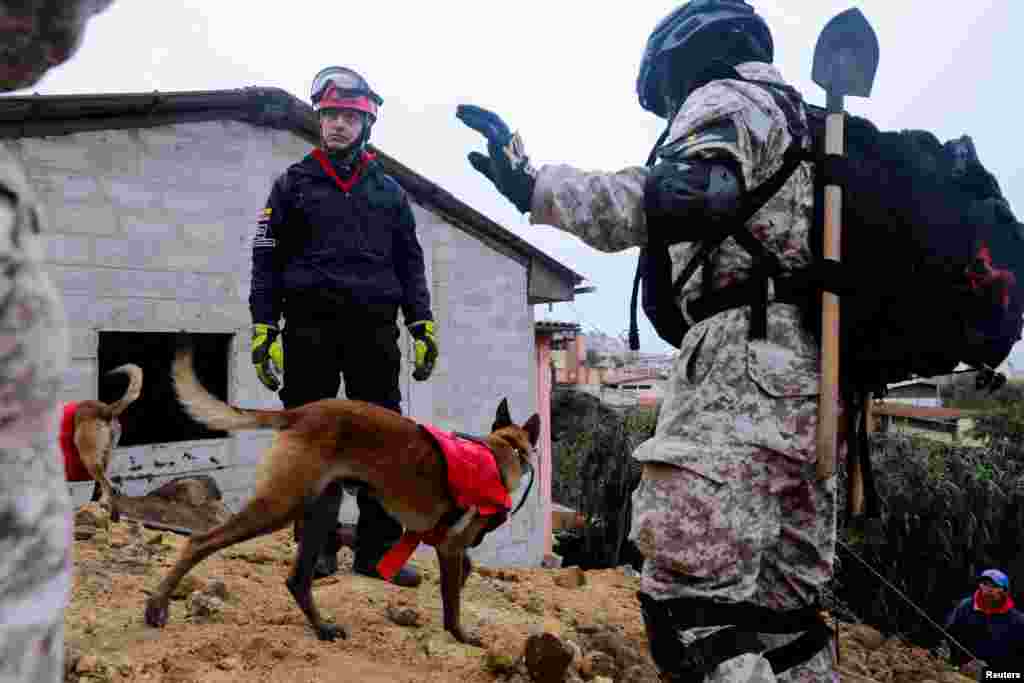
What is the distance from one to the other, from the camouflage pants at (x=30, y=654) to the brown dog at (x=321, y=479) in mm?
2272

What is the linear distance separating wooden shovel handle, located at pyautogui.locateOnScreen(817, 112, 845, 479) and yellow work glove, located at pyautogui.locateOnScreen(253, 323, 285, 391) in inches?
99.3

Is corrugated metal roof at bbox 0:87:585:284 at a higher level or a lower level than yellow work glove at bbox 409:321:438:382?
higher

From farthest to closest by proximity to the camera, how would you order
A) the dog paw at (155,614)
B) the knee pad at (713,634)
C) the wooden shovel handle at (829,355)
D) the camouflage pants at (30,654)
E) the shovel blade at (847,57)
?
the dog paw at (155,614), the shovel blade at (847,57), the wooden shovel handle at (829,355), the knee pad at (713,634), the camouflage pants at (30,654)

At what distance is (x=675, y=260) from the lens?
221 centimetres

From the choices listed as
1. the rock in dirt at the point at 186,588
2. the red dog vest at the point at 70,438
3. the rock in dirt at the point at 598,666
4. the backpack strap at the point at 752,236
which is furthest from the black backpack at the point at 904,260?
the red dog vest at the point at 70,438

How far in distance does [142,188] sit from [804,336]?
20.0ft

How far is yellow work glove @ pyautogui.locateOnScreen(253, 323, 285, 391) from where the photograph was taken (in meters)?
3.44

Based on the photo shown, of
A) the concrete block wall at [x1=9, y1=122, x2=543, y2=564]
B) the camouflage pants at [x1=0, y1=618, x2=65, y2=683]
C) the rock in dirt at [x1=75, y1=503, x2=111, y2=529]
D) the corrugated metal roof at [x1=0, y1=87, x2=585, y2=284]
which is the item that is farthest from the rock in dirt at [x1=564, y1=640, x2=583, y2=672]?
the corrugated metal roof at [x1=0, y1=87, x2=585, y2=284]

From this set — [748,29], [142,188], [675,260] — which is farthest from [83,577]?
[142,188]

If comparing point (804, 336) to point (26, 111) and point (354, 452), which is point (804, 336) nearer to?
point (354, 452)

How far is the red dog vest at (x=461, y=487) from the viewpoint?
3.17 meters

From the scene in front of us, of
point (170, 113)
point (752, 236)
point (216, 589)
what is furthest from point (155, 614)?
point (170, 113)

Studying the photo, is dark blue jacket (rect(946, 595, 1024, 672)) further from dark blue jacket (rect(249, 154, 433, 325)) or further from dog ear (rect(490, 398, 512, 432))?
dark blue jacket (rect(249, 154, 433, 325))

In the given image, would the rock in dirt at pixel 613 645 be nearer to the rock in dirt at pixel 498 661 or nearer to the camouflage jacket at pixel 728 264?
the rock in dirt at pixel 498 661
